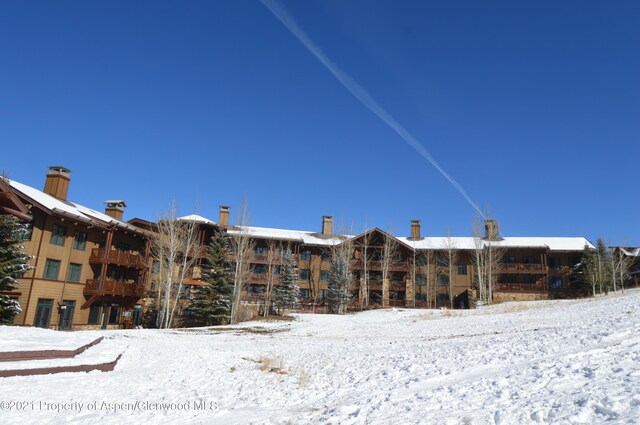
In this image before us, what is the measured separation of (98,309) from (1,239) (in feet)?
41.7

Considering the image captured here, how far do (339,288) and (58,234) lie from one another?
24833 mm

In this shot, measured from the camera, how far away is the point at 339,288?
42344mm

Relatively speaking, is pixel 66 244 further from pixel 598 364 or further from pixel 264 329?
pixel 598 364

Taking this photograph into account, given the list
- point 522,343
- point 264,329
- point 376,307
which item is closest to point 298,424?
point 522,343

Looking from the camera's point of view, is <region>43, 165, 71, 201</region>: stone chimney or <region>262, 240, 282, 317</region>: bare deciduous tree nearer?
<region>43, 165, 71, 201</region>: stone chimney

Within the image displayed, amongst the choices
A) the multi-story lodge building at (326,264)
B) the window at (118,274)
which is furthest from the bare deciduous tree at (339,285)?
the window at (118,274)

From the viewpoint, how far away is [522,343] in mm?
12281

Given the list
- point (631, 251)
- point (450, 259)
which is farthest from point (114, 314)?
point (631, 251)

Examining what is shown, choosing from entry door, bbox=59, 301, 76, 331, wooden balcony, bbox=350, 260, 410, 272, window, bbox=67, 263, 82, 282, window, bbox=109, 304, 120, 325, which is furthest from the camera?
wooden balcony, bbox=350, 260, 410, 272

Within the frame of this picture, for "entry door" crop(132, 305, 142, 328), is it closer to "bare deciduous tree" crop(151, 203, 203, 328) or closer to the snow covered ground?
"bare deciduous tree" crop(151, 203, 203, 328)

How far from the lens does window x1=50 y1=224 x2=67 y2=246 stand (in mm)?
31438

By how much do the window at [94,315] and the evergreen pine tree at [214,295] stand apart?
7181 mm

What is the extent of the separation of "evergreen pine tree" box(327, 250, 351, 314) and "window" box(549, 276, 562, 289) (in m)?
24.0

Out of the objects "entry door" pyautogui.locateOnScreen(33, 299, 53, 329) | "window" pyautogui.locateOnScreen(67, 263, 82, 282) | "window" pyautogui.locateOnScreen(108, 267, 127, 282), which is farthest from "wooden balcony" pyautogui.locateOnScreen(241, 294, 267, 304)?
"entry door" pyautogui.locateOnScreen(33, 299, 53, 329)
